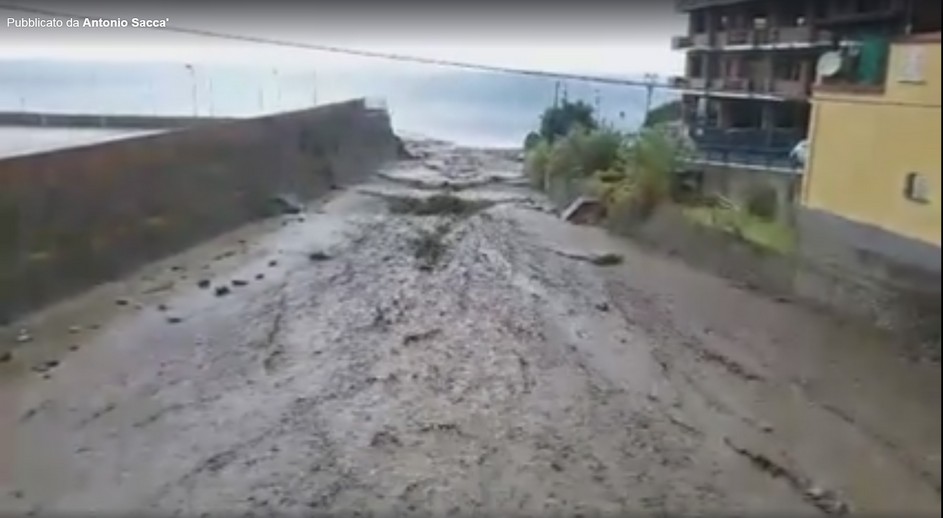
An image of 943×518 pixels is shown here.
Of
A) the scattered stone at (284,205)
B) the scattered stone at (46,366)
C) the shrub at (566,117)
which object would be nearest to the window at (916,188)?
the shrub at (566,117)

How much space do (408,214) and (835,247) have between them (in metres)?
6.60

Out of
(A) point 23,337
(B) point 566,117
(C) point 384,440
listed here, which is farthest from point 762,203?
(A) point 23,337

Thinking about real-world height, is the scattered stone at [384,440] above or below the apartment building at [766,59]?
below

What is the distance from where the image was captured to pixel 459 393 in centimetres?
305

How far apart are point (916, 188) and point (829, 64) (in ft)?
0.78

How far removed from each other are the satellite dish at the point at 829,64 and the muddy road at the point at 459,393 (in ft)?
0.77

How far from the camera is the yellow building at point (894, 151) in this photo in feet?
1.87

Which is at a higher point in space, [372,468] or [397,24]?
[397,24]

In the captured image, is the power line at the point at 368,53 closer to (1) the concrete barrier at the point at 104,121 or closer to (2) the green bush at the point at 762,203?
(2) the green bush at the point at 762,203

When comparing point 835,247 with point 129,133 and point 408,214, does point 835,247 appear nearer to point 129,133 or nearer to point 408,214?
point 129,133

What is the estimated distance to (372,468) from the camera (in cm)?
259

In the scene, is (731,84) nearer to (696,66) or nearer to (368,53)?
(696,66)

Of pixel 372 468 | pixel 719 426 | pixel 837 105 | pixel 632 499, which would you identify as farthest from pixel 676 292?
pixel 837 105


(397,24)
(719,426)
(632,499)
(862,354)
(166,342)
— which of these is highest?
(397,24)
